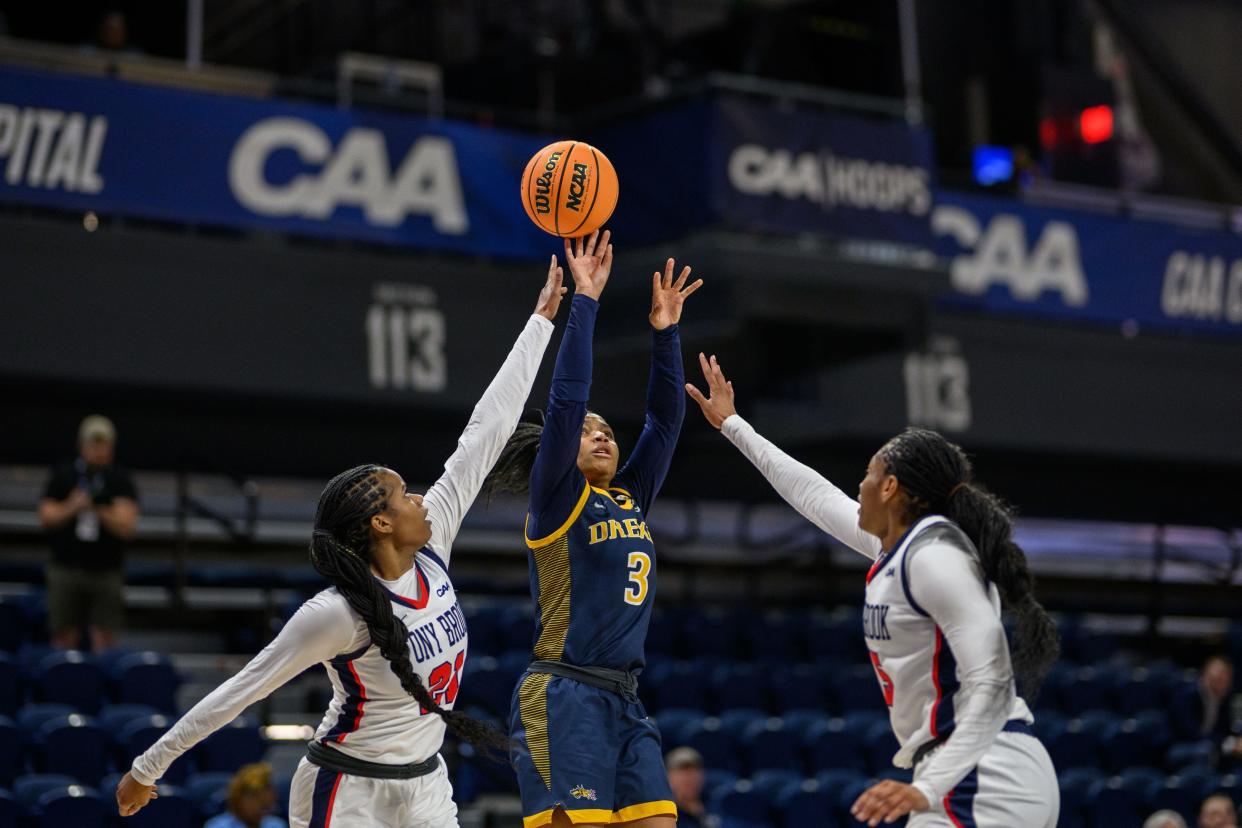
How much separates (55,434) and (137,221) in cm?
190

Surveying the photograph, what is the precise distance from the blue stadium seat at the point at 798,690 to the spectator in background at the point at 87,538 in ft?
16.3

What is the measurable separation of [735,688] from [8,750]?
18.2ft

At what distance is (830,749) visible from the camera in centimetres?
1222

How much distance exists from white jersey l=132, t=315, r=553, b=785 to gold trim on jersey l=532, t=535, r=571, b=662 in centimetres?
37

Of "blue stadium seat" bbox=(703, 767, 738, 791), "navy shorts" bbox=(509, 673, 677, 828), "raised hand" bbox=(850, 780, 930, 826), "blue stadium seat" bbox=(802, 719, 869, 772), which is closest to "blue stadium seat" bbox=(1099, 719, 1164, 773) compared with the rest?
"blue stadium seat" bbox=(802, 719, 869, 772)

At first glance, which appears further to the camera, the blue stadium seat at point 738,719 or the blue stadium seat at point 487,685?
the blue stadium seat at point 738,719

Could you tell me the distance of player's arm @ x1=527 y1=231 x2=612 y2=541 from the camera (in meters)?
5.86

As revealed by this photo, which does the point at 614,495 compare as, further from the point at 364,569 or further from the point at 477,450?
the point at 364,569

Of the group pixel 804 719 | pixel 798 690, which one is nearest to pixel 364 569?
pixel 804 719

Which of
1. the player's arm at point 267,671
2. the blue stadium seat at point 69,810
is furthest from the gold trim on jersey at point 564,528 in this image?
the blue stadium seat at point 69,810

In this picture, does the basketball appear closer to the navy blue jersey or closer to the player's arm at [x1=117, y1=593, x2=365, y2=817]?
the navy blue jersey

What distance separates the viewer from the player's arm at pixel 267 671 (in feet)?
17.1

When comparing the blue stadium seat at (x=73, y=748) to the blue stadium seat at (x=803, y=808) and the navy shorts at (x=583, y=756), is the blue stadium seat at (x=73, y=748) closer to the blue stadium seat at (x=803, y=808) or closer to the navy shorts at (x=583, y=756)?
the blue stadium seat at (x=803, y=808)

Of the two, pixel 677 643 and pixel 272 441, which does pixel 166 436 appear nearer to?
pixel 272 441
